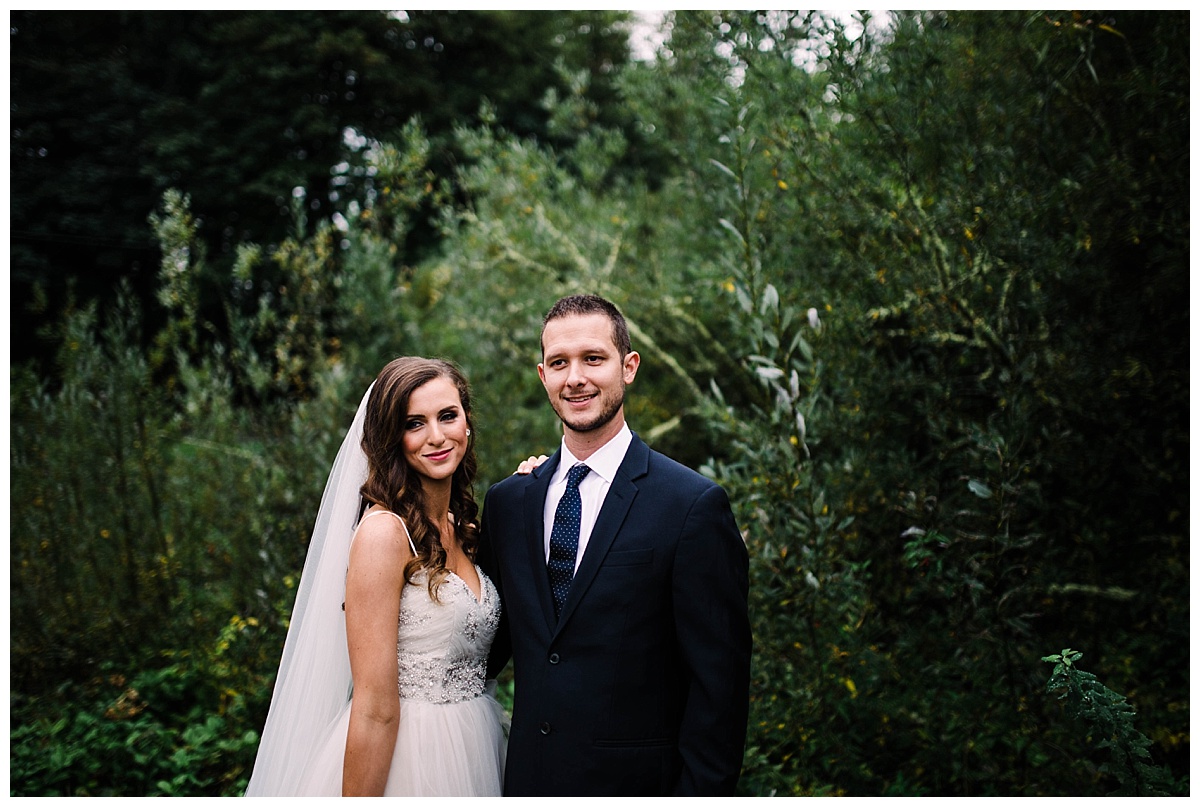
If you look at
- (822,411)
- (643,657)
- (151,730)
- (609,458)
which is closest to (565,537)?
(609,458)

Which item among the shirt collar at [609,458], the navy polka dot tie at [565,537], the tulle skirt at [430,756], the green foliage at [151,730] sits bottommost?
the green foliage at [151,730]

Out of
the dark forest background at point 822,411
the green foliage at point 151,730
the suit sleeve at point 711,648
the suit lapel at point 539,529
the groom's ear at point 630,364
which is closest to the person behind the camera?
the suit sleeve at point 711,648

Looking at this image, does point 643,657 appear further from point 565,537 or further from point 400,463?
point 400,463

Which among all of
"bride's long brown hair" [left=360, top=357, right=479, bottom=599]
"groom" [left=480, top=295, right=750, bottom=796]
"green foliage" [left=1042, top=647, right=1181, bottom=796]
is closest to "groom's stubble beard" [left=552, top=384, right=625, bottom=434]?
"groom" [left=480, top=295, right=750, bottom=796]

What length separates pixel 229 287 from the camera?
16188mm

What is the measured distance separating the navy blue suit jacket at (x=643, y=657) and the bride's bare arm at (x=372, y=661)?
34 centimetres

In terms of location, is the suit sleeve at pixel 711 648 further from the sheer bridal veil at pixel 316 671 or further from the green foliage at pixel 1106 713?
the sheer bridal veil at pixel 316 671

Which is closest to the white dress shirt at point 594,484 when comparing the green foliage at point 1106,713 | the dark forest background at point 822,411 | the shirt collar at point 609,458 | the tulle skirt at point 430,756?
the shirt collar at point 609,458

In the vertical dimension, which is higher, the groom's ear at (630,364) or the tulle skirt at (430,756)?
the groom's ear at (630,364)

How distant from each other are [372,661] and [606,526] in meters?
0.69

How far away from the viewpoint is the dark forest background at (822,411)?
128 inches

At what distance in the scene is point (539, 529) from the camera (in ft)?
7.23
